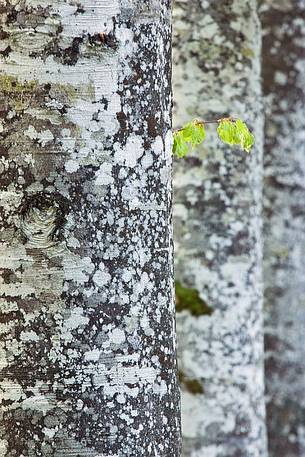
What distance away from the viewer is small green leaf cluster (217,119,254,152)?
9.07ft

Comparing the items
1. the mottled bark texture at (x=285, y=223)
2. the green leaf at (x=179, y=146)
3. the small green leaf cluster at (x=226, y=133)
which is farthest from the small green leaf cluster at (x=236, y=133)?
the mottled bark texture at (x=285, y=223)

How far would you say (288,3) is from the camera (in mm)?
8086

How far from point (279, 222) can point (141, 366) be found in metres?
6.17

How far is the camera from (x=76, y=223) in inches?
88.9

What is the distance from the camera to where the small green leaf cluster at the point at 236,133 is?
2.76 metres

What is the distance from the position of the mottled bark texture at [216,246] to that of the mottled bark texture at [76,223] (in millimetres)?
2910

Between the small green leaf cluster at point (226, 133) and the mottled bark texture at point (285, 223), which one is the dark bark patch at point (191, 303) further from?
the mottled bark texture at point (285, 223)

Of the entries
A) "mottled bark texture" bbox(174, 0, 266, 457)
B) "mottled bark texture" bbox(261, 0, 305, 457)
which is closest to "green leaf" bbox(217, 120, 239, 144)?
"mottled bark texture" bbox(174, 0, 266, 457)

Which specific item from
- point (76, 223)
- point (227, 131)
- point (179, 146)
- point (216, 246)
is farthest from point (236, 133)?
point (216, 246)

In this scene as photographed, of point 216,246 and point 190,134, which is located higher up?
point 190,134

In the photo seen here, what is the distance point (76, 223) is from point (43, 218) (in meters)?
0.07

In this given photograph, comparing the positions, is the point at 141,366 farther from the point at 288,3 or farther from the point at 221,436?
the point at 288,3

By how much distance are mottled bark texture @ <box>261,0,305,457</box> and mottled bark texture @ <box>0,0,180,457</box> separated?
19.8 feet

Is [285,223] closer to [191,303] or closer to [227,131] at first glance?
[191,303]
